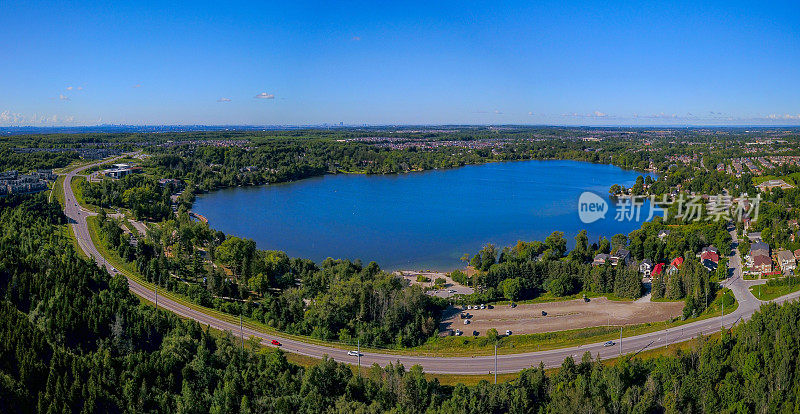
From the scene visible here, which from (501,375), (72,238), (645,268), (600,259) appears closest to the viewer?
(501,375)

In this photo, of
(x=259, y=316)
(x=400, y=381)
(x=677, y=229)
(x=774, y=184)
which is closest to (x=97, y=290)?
(x=259, y=316)

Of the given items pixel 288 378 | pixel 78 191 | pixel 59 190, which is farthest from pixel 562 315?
pixel 59 190

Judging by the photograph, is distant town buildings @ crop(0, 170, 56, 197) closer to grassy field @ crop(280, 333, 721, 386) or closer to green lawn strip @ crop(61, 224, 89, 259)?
green lawn strip @ crop(61, 224, 89, 259)

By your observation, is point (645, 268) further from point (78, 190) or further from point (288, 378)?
point (78, 190)

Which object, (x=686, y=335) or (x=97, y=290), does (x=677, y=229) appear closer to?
(x=686, y=335)

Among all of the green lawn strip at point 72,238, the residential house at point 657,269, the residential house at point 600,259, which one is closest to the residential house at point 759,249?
the residential house at point 657,269

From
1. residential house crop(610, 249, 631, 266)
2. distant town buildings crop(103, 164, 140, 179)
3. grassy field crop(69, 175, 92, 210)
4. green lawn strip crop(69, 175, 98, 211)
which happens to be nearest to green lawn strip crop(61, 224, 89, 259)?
green lawn strip crop(69, 175, 98, 211)

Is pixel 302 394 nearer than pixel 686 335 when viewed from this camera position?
Yes
